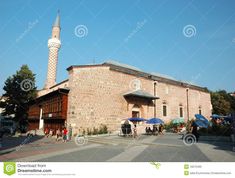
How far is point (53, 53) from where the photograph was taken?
137ft

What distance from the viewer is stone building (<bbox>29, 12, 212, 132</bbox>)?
23.5 m

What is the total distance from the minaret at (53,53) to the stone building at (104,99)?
649 centimetres

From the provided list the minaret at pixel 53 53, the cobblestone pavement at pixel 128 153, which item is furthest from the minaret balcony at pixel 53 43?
the cobblestone pavement at pixel 128 153

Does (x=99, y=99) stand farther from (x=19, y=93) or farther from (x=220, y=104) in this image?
(x=220, y=104)

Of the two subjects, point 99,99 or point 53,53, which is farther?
point 53,53

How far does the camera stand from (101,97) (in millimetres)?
24734

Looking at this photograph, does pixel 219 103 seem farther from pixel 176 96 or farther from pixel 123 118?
pixel 123 118

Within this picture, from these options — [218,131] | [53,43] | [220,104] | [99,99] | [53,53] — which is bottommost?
[218,131]

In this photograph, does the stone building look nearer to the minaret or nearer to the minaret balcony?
the minaret

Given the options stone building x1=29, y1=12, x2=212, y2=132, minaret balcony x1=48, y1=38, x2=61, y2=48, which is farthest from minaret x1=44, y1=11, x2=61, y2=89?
stone building x1=29, y1=12, x2=212, y2=132

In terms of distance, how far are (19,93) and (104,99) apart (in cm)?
1756

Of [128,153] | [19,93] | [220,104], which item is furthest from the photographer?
[220,104]

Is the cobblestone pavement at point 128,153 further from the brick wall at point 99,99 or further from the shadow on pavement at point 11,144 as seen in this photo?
the brick wall at point 99,99

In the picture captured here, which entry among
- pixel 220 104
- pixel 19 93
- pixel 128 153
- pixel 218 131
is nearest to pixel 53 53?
pixel 19 93
